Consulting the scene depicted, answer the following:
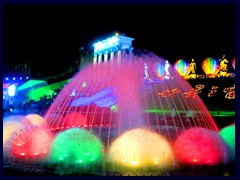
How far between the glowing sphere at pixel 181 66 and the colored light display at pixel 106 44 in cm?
1832

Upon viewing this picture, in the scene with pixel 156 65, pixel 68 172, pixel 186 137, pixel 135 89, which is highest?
pixel 156 65

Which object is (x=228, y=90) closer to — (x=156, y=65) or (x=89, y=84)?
(x=156, y=65)

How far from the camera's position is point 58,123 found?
696 inches

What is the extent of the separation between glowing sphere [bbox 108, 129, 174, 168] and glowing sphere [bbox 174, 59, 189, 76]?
98.5 feet

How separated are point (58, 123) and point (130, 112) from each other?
5.46m

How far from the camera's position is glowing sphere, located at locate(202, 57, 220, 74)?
34.0 meters

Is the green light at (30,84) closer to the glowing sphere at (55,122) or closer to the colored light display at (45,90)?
the colored light display at (45,90)

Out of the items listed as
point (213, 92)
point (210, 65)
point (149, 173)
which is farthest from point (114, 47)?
point (149, 173)

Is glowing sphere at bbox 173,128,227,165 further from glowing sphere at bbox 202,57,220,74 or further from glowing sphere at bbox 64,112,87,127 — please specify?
glowing sphere at bbox 202,57,220,74

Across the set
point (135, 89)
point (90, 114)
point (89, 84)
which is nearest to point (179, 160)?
point (135, 89)

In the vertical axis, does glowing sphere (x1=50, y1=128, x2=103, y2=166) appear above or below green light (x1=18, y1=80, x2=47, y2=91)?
below

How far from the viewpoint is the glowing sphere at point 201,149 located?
8.53 meters

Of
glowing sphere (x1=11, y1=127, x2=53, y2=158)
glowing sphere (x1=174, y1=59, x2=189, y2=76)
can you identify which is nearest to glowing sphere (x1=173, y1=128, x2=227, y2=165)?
glowing sphere (x1=11, y1=127, x2=53, y2=158)

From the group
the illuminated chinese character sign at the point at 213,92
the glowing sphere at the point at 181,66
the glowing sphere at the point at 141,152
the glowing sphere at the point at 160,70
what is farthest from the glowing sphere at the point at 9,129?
the glowing sphere at the point at 181,66
